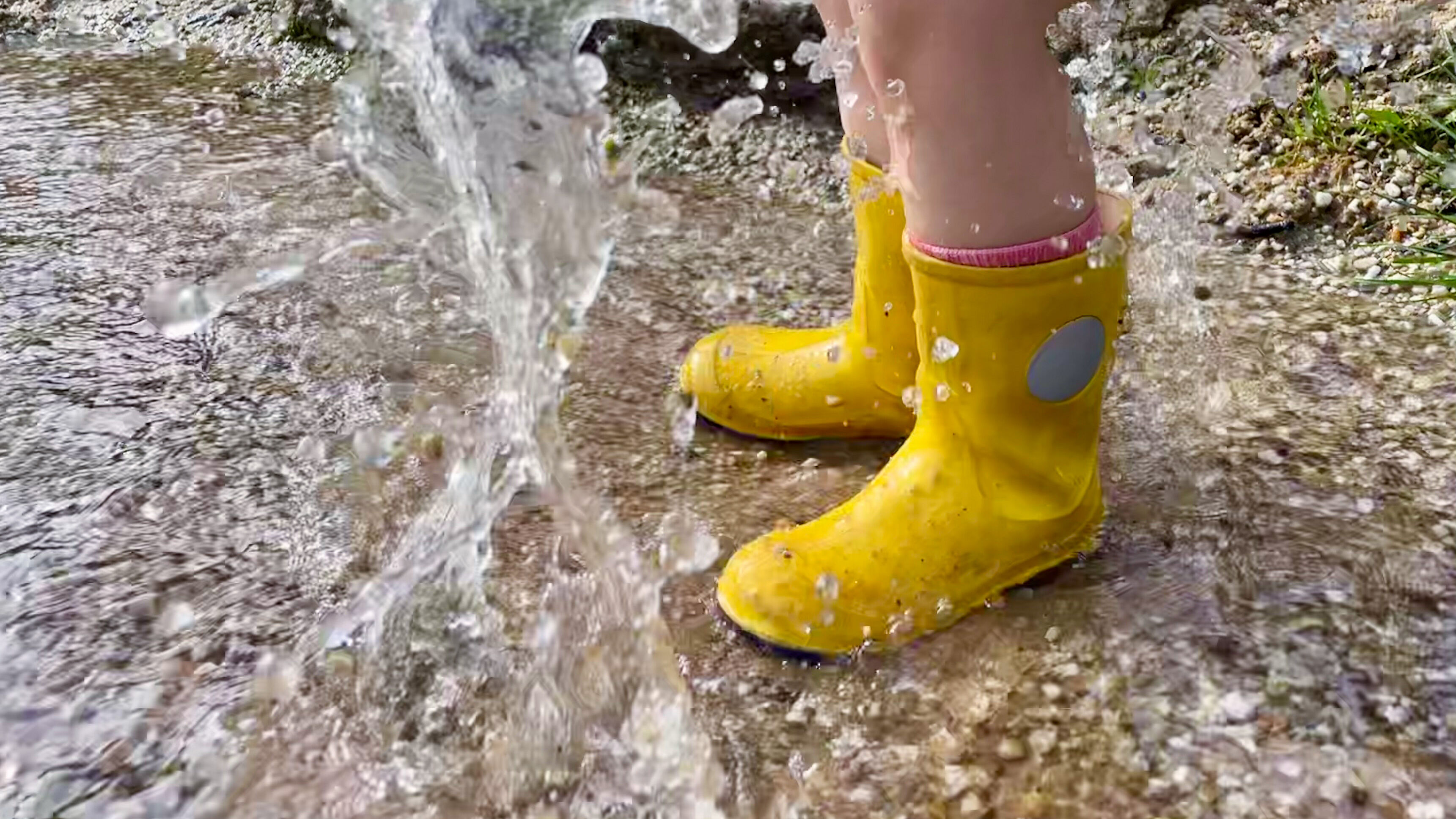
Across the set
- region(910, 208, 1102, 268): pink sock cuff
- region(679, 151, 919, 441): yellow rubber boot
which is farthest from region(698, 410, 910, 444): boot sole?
region(910, 208, 1102, 268): pink sock cuff

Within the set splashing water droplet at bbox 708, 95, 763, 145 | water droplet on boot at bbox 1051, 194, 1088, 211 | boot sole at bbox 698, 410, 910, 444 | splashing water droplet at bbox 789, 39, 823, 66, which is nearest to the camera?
water droplet on boot at bbox 1051, 194, 1088, 211

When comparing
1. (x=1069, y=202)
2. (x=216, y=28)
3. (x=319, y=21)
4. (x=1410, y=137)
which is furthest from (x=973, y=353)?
(x=216, y=28)

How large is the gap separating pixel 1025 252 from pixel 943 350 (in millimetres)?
108

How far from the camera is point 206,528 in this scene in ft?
4.03

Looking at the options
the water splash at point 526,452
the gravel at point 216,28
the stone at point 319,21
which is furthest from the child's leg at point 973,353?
the stone at point 319,21

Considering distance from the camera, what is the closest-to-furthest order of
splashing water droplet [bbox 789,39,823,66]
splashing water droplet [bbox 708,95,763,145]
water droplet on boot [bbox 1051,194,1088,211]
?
water droplet on boot [bbox 1051,194,1088,211] < splashing water droplet [bbox 789,39,823,66] < splashing water droplet [bbox 708,95,763,145]

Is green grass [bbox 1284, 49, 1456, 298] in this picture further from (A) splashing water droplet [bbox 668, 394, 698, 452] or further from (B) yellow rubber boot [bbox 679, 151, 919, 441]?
(A) splashing water droplet [bbox 668, 394, 698, 452]

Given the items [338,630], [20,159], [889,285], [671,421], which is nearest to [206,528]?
[338,630]

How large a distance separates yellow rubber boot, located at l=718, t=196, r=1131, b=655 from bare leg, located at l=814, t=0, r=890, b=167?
24 centimetres

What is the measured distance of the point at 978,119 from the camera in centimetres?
95

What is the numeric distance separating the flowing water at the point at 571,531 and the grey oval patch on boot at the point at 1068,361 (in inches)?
6.9

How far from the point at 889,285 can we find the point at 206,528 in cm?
70

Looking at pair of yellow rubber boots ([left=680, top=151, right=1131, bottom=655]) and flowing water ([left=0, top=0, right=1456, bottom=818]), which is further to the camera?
pair of yellow rubber boots ([left=680, top=151, right=1131, bottom=655])

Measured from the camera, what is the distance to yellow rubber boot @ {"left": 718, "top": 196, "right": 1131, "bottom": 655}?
1036 millimetres
